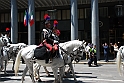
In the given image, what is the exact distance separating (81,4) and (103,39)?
5.78m

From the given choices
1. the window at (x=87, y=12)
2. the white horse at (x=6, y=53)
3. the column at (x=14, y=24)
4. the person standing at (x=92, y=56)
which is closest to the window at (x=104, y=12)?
the window at (x=87, y=12)

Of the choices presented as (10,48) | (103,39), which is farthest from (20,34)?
(10,48)

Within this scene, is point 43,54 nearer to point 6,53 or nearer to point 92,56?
point 6,53

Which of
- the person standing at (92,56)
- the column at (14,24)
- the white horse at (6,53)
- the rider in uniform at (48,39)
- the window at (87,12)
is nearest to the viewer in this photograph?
the rider in uniform at (48,39)

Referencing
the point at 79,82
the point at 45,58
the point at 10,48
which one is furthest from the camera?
the point at 10,48

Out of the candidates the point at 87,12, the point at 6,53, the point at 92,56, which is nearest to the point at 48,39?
the point at 6,53

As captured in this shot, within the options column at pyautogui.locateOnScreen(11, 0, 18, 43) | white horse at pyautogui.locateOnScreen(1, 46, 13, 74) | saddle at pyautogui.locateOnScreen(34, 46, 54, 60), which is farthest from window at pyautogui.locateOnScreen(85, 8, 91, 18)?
saddle at pyautogui.locateOnScreen(34, 46, 54, 60)

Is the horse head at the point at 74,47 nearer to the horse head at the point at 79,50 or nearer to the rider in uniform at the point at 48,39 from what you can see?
the horse head at the point at 79,50

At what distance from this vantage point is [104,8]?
32.2 meters

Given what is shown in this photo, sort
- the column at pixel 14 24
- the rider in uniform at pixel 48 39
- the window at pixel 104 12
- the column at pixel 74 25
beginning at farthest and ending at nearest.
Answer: the window at pixel 104 12 < the column at pixel 14 24 < the column at pixel 74 25 < the rider in uniform at pixel 48 39

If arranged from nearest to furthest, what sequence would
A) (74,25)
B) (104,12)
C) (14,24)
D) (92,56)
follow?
(92,56) < (74,25) < (14,24) < (104,12)

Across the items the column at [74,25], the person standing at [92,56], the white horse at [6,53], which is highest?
the column at [74,25]

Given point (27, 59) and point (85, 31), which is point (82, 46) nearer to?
point (27, 59)

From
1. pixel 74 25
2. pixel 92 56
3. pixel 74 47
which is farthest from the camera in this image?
pixel 74 25
